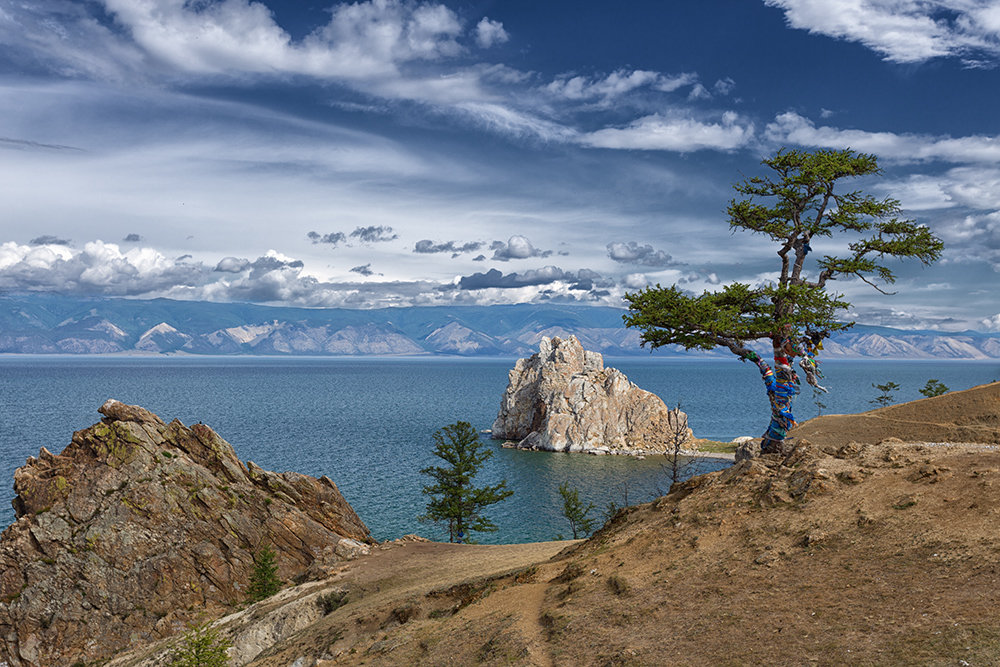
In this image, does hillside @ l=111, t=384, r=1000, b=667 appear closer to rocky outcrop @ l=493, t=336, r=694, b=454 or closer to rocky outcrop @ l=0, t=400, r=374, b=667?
rocky outcrop @ l=0, t=400, r=374, b=667

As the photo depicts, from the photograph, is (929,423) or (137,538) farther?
(137,538)

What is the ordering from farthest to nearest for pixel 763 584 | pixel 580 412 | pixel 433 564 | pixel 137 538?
pixel 580 412 < pixel 137 538 < pixel 433 564 < pixel 763 584

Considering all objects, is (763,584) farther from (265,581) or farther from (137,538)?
(137,538)

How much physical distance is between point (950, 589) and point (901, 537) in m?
2.50

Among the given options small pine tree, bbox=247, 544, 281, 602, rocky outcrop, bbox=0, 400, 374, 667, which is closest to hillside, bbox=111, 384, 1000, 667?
small pine tree, bbox=247, 544, 281, 602

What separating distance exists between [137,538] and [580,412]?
97.8 metres

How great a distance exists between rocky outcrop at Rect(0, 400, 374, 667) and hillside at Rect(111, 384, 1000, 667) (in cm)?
1921

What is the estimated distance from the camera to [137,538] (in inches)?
1843

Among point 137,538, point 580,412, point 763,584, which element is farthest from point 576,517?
point 580,412

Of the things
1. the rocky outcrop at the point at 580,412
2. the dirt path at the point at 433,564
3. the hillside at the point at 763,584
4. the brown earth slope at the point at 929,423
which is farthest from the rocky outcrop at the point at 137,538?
the rocky outcrop at the point at 580,412

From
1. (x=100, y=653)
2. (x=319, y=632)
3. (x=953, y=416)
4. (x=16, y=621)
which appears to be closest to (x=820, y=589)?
(x=953, y=416)

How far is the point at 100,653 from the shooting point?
4191cm

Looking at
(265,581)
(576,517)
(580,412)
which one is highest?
(265,581)

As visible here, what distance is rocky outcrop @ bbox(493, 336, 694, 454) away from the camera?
431 feet
